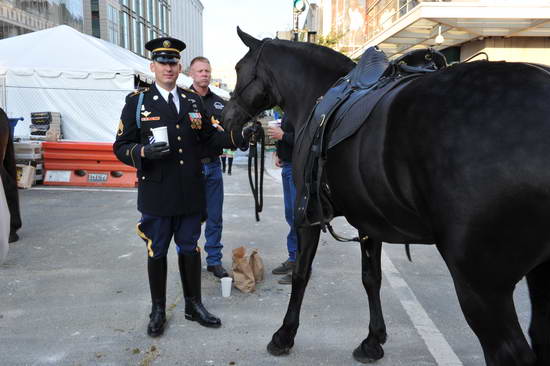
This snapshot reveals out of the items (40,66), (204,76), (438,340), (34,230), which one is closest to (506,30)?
(204,76)

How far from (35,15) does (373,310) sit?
1475 inches

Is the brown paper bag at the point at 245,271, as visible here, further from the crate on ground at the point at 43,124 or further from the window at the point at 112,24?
the window at the point at 112,24

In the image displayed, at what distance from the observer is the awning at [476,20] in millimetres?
9172

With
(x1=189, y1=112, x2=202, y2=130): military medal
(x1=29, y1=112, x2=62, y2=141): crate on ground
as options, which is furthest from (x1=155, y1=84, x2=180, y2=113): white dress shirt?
(x1=29, y1=112, x2=62, y2=141): crate on ground

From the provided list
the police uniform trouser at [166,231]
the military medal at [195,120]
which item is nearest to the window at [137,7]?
the military medal at [195,120]

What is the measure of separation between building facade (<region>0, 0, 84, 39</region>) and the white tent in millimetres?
19274

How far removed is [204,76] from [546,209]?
3.51 metres

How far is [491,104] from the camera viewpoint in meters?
1.55

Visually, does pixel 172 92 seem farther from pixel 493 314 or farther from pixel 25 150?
pixel 25 150

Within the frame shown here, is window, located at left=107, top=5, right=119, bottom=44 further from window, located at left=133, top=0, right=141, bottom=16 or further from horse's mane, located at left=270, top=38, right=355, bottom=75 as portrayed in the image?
horse's mane, located at left=270, top=38, right=355, bottom=75

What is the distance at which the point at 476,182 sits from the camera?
1514mm

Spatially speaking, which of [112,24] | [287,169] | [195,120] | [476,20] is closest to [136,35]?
[112,24]

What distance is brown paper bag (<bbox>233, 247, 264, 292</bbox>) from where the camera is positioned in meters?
3.98

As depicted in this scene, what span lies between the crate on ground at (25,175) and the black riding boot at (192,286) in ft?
23.6
